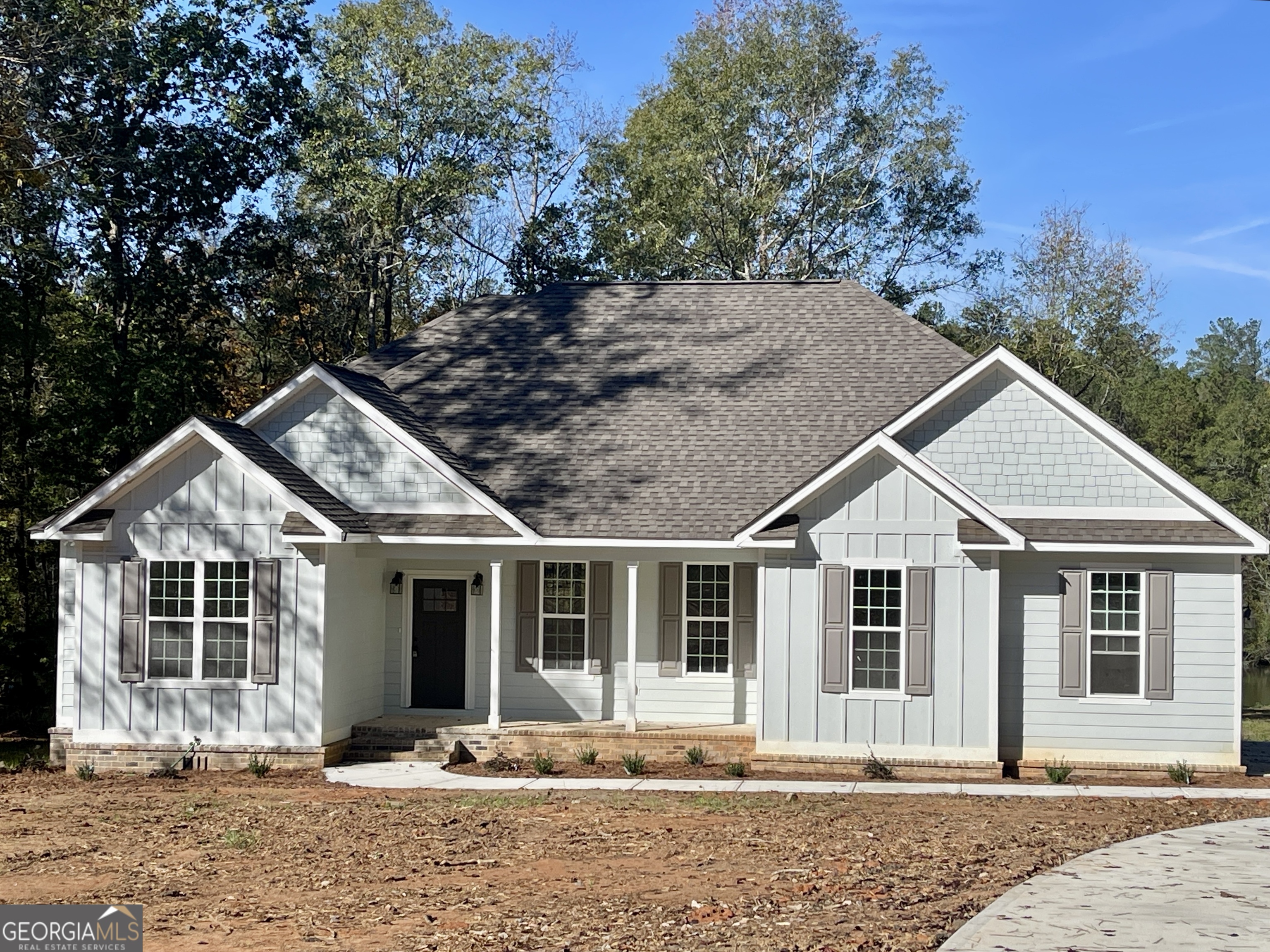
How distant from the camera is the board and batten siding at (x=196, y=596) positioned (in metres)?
16.3

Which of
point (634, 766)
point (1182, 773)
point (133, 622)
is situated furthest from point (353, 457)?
point (1182, 773)

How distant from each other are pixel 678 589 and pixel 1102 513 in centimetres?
581

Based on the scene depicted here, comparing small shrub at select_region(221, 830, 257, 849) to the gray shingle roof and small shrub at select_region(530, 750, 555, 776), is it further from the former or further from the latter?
the gray shingle roof

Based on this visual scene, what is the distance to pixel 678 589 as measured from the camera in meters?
18.1

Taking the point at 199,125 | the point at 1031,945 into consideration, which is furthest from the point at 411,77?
the point at 1031,945

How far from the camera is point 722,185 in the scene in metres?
36.3

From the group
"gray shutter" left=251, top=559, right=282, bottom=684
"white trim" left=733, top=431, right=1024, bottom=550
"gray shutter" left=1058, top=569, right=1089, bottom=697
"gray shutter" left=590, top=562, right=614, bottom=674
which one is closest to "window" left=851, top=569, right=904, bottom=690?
"white trim" left=733, top=431, right=1024, bottom=550

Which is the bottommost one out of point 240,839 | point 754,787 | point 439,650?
point 754,787

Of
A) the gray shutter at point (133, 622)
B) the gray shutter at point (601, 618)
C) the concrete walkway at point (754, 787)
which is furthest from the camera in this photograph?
the gray shutter at point (601, 618)

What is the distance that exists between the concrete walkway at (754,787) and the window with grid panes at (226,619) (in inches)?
77.7

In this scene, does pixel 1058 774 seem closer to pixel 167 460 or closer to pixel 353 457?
pixel 353 457

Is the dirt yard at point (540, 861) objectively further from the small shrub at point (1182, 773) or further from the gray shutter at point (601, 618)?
the gray shutter at point (601, 618)


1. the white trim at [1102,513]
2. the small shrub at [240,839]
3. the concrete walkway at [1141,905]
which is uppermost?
the white trim at [1102,513]

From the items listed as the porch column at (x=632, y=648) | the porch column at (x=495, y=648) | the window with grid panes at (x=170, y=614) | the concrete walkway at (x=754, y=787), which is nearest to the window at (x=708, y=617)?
the porch column at (x=632, y=648)
